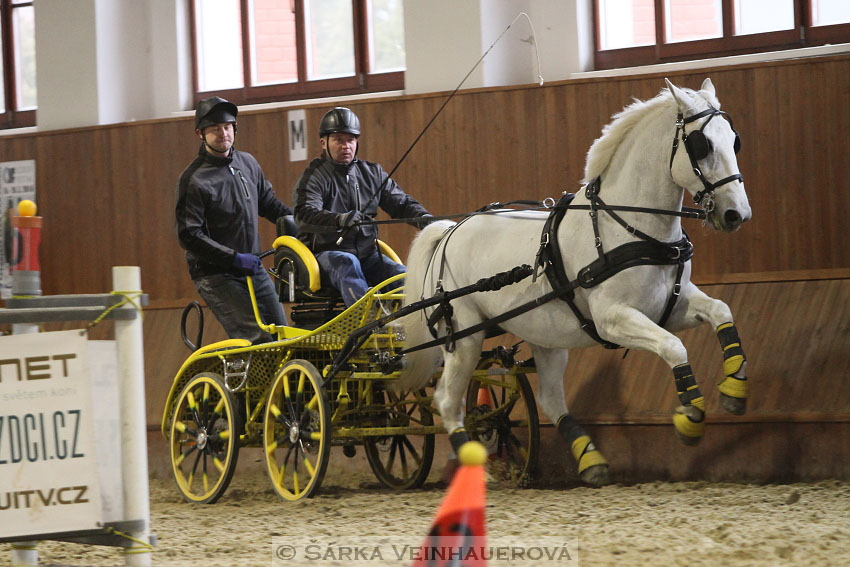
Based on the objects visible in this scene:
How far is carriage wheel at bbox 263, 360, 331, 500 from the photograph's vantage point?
17.6 feet

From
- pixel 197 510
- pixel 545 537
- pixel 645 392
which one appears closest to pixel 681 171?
pixel 545 537

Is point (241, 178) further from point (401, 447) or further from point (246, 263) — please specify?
point (401, 447)

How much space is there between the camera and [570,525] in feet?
14.4

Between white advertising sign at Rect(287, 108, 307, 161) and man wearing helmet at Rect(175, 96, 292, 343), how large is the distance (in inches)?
81.8

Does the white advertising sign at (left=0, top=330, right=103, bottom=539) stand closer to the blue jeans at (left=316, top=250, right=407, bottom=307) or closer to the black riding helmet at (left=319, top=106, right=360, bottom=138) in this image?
the blue jeans at (left=316, top=250, right=407, bottom=307)

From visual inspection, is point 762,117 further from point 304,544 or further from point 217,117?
point 304,544

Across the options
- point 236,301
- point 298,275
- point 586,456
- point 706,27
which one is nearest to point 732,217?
point 586,456

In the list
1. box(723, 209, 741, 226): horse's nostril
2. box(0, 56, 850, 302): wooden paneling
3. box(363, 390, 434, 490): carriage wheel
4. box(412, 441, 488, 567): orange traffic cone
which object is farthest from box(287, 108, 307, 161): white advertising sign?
box(412, 441, 488, 567): orange traffic cone

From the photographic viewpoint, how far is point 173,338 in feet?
27.8

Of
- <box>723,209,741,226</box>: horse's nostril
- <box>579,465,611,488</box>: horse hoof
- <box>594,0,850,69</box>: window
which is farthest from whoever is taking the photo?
<box>594,0,850,69</box>: window

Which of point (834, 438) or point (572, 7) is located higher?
point (572, 7)

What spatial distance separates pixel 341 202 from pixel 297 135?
2416mm

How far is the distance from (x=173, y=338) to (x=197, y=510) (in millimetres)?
2921

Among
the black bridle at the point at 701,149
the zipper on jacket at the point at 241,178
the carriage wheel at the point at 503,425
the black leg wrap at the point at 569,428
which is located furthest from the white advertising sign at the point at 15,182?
the black bridle at the point at 701,149
